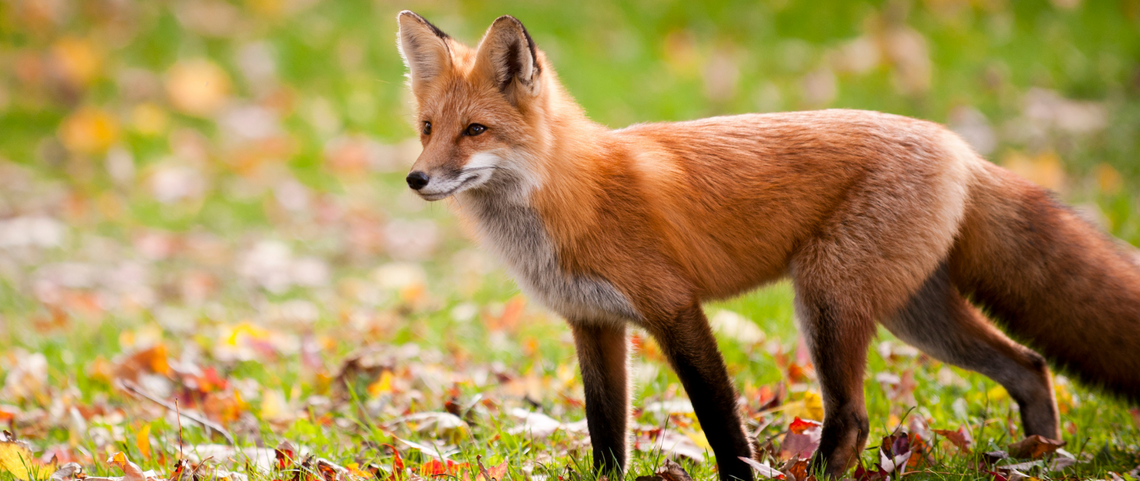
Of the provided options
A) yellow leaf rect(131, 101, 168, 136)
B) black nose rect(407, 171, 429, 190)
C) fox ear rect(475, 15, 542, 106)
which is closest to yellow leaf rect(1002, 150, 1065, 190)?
fox ear rect(475, 15, 542, 106)

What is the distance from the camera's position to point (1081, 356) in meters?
3.45

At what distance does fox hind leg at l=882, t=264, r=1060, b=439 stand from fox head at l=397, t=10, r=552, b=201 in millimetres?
1763

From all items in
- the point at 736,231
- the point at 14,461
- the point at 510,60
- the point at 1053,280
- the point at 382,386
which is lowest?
the point at 382,386

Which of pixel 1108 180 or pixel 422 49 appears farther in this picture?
pixel 1108 180

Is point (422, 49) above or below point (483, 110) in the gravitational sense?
above

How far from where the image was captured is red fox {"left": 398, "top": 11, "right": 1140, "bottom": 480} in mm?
3244

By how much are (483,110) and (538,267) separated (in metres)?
0.63

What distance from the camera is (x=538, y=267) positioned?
11.0 feet

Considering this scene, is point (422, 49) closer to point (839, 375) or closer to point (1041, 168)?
point (839, 375)

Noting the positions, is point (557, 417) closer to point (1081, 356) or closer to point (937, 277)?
point (937, 277)

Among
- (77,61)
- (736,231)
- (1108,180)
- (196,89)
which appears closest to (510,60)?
(736,231)

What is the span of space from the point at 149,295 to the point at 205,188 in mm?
3000

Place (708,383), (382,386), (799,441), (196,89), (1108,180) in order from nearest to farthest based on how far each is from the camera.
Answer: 1. (708,383)
2. (799,441)
3. (382,386)
4. (1108,180)
5. (196,89)

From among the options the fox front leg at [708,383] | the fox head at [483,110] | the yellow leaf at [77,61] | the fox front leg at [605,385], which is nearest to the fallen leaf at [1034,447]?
the fox front leg at [708,383]
